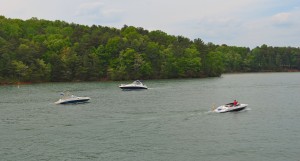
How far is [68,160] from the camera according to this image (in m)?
42.0

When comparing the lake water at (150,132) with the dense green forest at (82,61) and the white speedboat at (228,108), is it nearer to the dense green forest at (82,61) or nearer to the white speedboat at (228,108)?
the white speedboat at (228,108)

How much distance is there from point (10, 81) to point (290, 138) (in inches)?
5306

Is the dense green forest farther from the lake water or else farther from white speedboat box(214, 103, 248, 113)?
white speedboat box(214, 103, 248, 113)

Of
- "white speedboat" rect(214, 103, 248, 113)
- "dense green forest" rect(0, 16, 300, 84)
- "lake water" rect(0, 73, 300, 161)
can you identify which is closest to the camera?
"lake water" rect(0, 73, 300, 161)

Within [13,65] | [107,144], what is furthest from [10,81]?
[107,144]

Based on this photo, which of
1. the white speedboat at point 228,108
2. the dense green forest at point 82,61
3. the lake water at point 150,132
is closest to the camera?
the lake water at point 150,132

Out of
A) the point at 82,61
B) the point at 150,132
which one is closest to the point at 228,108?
the point at 150,132

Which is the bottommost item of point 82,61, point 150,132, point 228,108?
point 150,132

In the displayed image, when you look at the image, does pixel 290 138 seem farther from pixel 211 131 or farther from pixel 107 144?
pixel 107 144

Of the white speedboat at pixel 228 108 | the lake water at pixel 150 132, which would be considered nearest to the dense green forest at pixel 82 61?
the lake water at pixel 150 132

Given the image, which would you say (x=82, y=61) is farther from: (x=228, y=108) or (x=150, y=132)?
(x=150, y=132)

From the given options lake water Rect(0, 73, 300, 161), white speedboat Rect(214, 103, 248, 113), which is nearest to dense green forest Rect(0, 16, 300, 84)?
lake water Rect(0, 73, 300, 161)

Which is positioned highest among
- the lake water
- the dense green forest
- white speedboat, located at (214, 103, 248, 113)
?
the dense green forest

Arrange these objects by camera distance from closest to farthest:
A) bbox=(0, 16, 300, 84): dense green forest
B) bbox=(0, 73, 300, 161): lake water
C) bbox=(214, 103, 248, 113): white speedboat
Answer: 1. bbox=(0, 73, 300, 161): lake water
2. bbox=(214, 103, 248, 113): white speedboat
3. bbox=(0, 16, 300, 84): dense green forest
